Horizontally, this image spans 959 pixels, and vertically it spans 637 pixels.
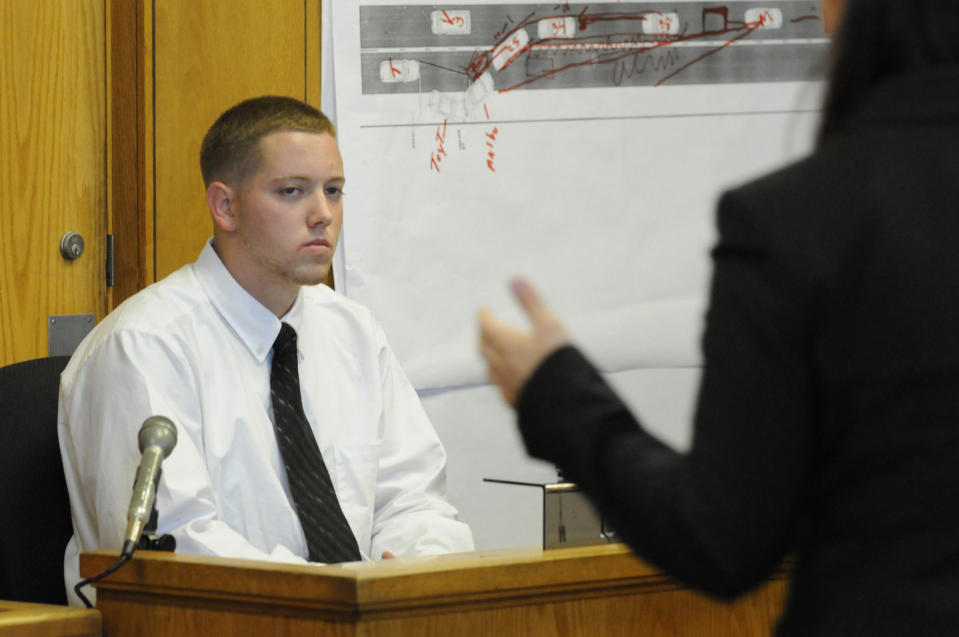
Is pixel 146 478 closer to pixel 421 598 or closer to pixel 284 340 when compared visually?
pixel 421 598

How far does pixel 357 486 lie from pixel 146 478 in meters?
0.75

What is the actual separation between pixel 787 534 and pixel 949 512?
0.10m

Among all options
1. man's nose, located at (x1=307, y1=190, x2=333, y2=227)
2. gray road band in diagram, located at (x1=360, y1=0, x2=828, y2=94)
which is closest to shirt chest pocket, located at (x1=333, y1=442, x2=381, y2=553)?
man's nose, located at (x1=307, y1=190, x2=333, y2=227)

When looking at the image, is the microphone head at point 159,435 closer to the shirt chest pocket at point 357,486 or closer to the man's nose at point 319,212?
the shirt chest pocket at point 357,486

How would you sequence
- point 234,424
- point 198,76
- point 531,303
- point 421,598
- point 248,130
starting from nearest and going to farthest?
point 531,303
point 421,598
point 234,424
point 248,130
point 198,76

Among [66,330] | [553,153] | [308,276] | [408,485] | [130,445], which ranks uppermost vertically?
[553,153]

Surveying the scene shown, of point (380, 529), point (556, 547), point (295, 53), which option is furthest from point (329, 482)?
point (295, 53)

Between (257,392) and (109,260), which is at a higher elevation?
(109,260)

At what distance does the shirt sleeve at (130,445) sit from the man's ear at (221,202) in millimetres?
326

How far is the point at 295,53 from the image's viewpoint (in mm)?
2746

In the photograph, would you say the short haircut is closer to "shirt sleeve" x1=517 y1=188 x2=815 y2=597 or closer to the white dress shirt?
the white dress shirt

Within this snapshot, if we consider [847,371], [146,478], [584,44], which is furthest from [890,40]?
[584,44]

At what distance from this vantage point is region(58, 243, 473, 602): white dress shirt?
74.8 inches

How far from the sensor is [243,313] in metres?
2.15
